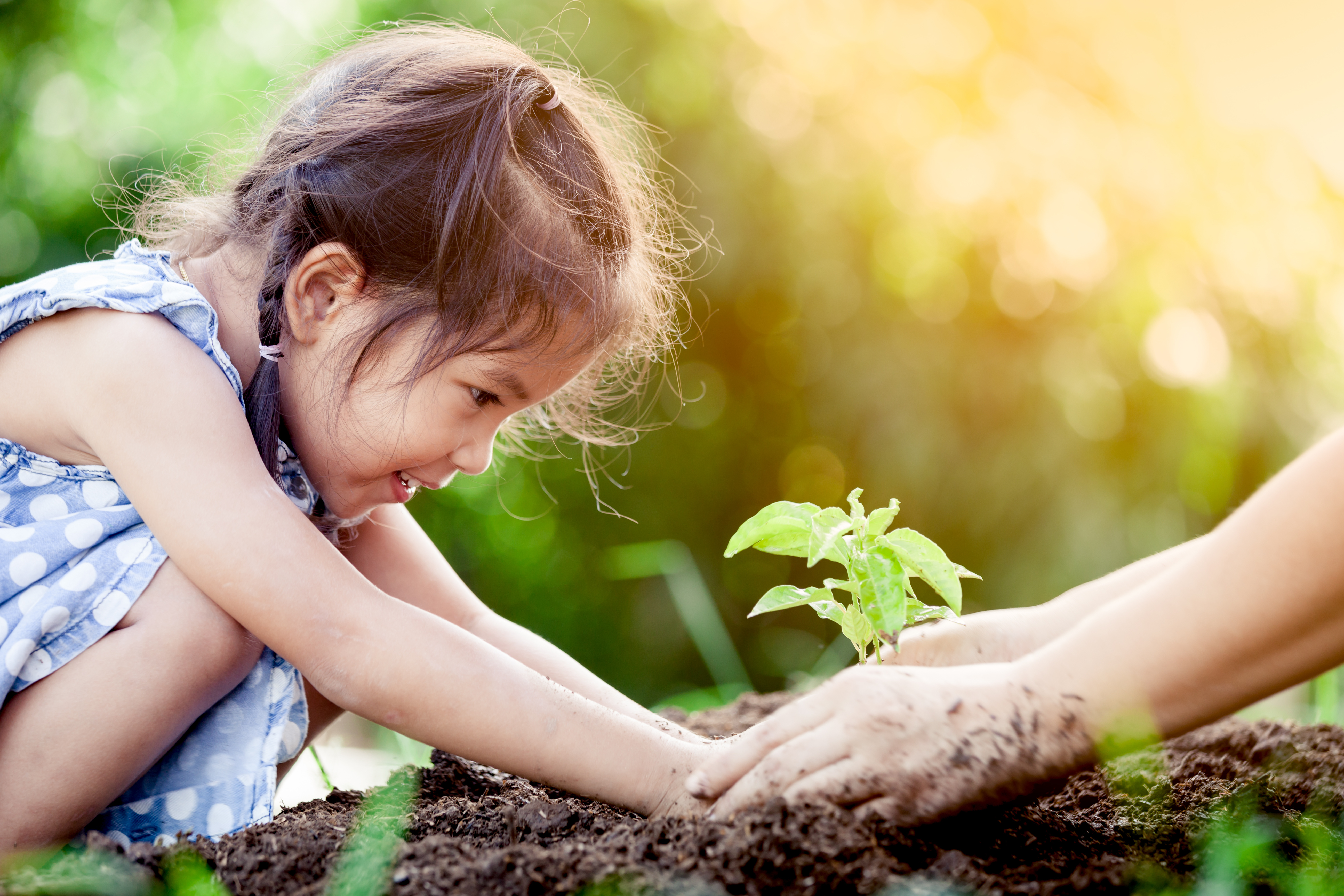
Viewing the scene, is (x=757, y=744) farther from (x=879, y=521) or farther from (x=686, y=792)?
(x=879, y=521)

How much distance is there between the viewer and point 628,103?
288cm

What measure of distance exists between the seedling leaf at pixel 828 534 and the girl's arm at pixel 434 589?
22.8 inches

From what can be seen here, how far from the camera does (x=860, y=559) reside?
1.14 metres

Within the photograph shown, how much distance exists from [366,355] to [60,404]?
385 millimetres

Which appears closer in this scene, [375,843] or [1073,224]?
[375,843]

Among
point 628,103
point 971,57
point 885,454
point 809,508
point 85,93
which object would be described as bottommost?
point 885,454

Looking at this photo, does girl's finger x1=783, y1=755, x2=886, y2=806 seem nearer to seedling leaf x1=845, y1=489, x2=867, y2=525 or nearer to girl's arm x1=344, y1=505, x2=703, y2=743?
seedling leaf x1=845, y1=489, x2=867, y2=525

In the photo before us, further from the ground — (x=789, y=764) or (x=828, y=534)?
(x=828, y=534)

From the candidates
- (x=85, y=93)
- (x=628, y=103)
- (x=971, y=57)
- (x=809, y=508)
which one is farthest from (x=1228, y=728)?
(x=85, y=93)

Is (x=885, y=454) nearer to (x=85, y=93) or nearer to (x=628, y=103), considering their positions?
(x=628, y=103)

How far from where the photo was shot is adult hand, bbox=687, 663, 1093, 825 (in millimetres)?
877

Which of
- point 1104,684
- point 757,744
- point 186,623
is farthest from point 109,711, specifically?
point 1104,684

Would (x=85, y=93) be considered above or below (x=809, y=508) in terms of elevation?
below

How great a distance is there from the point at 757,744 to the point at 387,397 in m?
0.71
